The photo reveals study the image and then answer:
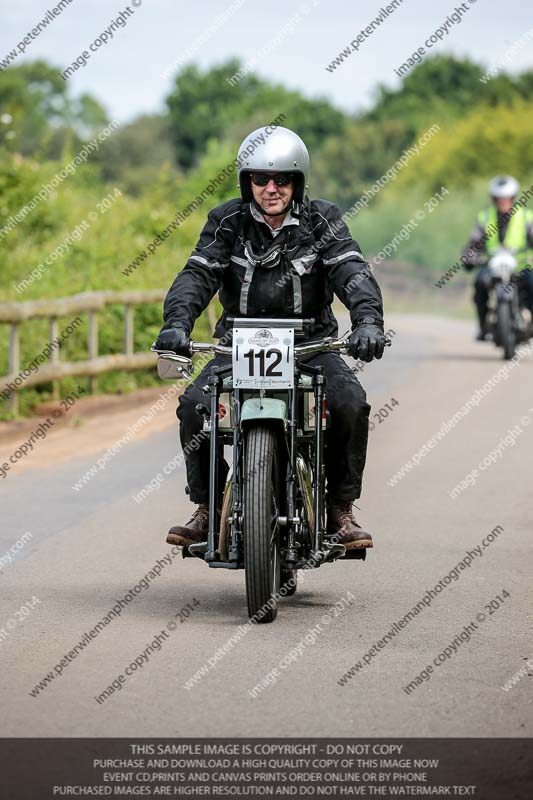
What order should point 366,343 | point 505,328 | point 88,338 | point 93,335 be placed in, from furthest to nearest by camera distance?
point 505,328 < point 88,338 < point 93,335 < point 366,343

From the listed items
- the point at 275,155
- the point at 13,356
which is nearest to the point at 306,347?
the point at 275,155

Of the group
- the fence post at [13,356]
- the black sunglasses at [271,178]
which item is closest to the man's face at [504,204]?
the fence post at [13,356]

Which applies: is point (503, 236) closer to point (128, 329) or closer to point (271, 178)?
point (128, 329)

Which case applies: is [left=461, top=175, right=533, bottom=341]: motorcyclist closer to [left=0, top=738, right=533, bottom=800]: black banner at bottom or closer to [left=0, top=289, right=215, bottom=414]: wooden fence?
[left=0, top=289, right=215, bottom=414]: wooden fence

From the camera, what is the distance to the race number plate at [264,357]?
7.26m

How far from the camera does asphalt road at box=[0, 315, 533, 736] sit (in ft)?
18.8

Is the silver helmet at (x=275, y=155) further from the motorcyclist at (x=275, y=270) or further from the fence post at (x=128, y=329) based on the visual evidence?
the fence post at (x=128, y=329)

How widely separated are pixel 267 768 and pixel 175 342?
2.72 meters

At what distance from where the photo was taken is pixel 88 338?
58.3 ft

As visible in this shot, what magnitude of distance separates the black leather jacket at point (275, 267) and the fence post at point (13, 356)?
7.97 meters

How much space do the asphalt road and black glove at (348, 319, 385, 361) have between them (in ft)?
3.83

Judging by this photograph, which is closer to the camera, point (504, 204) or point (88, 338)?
A: point (88, 338)

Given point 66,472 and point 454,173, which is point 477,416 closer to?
point 66,472

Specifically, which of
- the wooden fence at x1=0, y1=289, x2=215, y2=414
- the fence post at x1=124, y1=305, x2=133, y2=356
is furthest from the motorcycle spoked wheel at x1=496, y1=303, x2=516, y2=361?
the fence post at x1=124, y1=305, x2=133, y2=356
